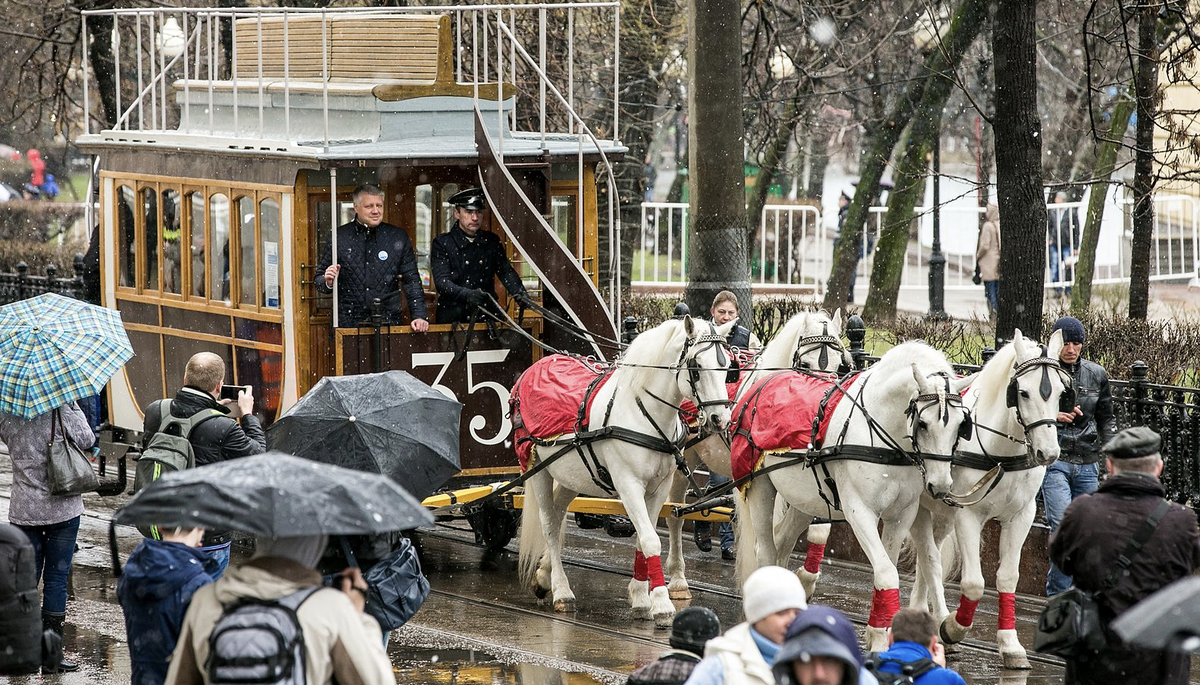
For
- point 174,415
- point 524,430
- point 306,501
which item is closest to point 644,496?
point 524,430

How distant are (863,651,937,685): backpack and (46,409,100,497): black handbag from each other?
15.8ft

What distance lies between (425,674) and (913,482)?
2916 mm

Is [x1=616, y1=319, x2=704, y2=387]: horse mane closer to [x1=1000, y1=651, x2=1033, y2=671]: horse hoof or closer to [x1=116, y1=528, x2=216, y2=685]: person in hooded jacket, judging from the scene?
[x1=1000, y1=651, x2=1033, y2=671]: horse hoof

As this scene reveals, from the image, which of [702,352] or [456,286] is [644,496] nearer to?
[702,352]

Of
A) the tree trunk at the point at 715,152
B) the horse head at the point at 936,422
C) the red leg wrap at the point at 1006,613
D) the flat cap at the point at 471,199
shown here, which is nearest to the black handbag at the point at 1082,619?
the horse head at the point at 936,422

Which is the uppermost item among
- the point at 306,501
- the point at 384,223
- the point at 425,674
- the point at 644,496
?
the point at 384,223

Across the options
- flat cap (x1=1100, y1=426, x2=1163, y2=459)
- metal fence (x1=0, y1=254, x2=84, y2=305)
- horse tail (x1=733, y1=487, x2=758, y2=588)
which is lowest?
horse tail (x1=733, y1=487, x2=758, y2=588)

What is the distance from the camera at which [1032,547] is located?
1088cm

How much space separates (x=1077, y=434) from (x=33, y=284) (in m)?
13.4

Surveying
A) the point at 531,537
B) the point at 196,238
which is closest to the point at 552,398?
the point at 531,537

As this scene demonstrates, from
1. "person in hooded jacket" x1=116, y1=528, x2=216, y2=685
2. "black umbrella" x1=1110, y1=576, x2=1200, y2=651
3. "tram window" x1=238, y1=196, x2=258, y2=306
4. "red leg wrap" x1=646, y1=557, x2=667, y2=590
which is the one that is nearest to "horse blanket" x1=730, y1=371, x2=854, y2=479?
"red leg wrap" x1=646, y1=557, x2=667, y2=590

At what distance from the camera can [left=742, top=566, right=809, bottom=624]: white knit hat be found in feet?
15.8

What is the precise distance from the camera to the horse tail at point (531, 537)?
1054cm

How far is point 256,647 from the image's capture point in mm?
4637
